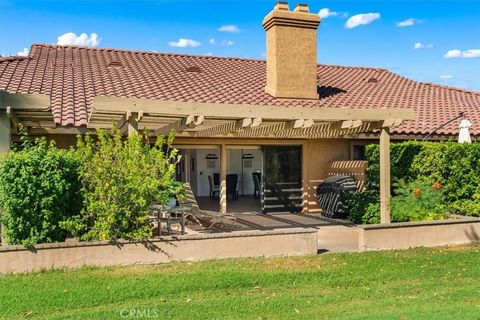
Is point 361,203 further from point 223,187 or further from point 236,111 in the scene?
point 236,111

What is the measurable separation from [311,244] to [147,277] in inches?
119

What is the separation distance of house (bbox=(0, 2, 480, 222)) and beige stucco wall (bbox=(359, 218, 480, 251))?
2.10ft

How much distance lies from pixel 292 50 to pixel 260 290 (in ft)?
33.8

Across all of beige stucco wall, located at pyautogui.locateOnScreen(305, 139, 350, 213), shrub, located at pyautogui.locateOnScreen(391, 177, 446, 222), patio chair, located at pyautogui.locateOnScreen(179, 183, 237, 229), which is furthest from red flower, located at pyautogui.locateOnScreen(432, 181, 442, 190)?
beige stucco wall, located at pyautogui.locateOnScreen(305, 139, 350, 213)

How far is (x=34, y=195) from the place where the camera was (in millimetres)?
7277

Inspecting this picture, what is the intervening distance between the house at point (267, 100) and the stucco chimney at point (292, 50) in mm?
31

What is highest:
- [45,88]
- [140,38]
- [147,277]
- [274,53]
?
[140,38]

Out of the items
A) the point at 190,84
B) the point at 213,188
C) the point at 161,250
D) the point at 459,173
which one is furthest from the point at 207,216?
the point at 213,188

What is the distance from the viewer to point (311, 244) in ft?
28.0

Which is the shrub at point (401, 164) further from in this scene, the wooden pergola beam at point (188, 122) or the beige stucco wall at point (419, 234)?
the wooden pergola beam at point (188, 122)

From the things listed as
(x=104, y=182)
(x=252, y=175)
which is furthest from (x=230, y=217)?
(x=252, y=175)

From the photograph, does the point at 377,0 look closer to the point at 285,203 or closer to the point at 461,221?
the point at 285,203

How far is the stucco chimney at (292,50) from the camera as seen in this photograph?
1516cm

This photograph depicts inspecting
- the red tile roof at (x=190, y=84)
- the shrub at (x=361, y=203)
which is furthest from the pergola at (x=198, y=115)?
the red tile roof at (x=190, y=84)
